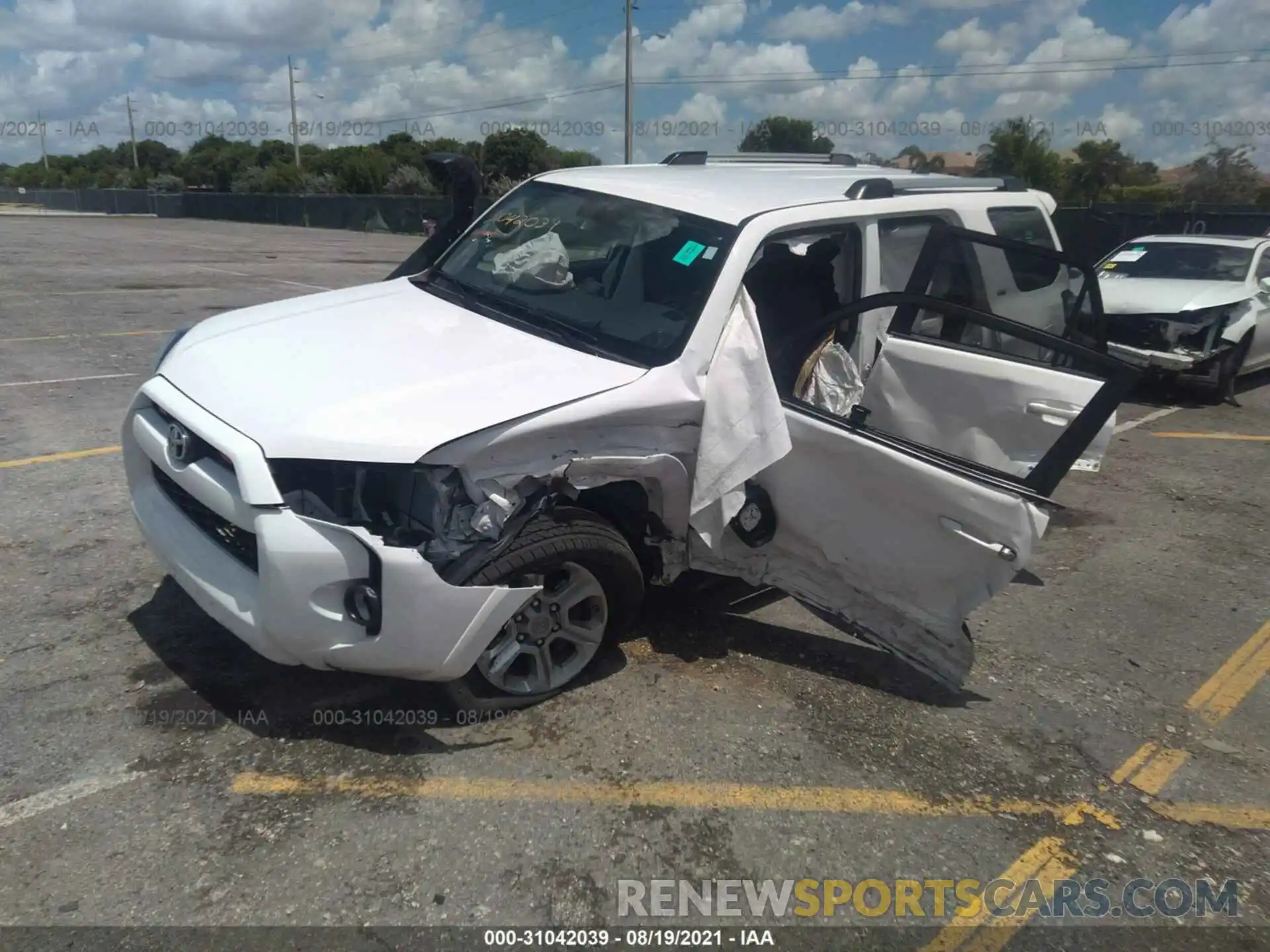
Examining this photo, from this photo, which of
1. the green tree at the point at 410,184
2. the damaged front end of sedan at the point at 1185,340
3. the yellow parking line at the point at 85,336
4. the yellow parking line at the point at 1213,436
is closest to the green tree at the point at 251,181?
the green tree at the point at 410,184

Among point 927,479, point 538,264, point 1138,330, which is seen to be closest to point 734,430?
point 927,479

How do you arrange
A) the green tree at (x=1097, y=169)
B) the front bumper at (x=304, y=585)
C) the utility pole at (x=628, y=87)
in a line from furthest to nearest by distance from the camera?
the green tree at (x=1097, y=169), the utility pole at (x=628, y=87), the front bumper at (x=304, y=585)

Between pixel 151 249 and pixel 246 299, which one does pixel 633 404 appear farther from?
pixel 151 249

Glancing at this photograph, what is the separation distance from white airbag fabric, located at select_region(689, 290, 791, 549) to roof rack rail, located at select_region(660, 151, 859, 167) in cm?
262

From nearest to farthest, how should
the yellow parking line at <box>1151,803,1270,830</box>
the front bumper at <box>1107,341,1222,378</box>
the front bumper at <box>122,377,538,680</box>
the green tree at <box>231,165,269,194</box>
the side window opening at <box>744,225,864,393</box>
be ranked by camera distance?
the front bumper at <box>122,377,538,680</box>, the yellow parking line at <box>1151,803,1270,830</box>, the side window opening at <box>744,225,864,393</box>, the front bumper at <box>1107,341,1222,378</box>, the green tree at <box>231,165,269,194</box>

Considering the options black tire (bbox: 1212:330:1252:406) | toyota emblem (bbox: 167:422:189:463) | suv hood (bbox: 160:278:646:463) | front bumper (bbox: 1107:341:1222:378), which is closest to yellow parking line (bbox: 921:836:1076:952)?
suv hood (bbox: 160:278:646:463)

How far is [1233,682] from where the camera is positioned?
4.11 m

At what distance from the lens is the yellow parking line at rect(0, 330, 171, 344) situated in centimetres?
1002

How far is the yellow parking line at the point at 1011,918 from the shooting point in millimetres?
2631

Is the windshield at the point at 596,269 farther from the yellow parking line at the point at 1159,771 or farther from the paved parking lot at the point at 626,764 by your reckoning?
the yellow parking line at the point at 1159,771

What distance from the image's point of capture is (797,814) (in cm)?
307

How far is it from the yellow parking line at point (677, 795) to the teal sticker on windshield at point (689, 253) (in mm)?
2095

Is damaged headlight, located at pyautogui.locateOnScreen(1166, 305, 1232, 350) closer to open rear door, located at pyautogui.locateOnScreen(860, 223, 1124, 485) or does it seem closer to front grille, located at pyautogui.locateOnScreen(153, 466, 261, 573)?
open rear door, located at pyautogui.locateOnScreen(860, 223, 1124, 485)

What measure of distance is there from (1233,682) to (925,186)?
9.12ft
